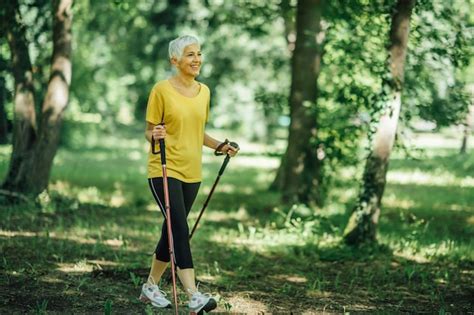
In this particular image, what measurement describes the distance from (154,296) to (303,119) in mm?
7869

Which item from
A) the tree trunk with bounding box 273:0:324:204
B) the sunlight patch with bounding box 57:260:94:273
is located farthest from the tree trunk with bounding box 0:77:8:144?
the sunlight patch with bounding box 57:260:94:273

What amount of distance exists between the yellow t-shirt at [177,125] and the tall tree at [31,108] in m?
6.58

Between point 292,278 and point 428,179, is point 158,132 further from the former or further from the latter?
point 428,179

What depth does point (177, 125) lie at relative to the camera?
19.2 feet

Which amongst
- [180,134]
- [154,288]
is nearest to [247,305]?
[154,288]

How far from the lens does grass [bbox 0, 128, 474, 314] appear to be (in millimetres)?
6680

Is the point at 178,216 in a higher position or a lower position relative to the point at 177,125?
lower

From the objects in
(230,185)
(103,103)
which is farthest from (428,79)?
(103,103)

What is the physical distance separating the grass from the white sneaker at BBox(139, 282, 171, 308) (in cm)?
8

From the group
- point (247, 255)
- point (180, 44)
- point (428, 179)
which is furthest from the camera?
point (428, 179)

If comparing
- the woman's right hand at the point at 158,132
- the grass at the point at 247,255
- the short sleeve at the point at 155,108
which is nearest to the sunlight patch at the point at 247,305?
the grass at the point at 247,255

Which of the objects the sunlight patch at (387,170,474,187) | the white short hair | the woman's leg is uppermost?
the white short hair

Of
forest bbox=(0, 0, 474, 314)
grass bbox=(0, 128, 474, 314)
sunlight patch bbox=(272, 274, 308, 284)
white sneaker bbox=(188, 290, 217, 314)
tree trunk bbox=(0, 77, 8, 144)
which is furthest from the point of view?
tree trunk bbox=(0, 77, 8, 144)

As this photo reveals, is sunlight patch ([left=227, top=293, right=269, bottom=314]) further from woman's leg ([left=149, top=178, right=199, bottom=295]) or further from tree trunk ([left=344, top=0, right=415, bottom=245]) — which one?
tree trunk ([left=344, top=0, right=415, bottom=245])
